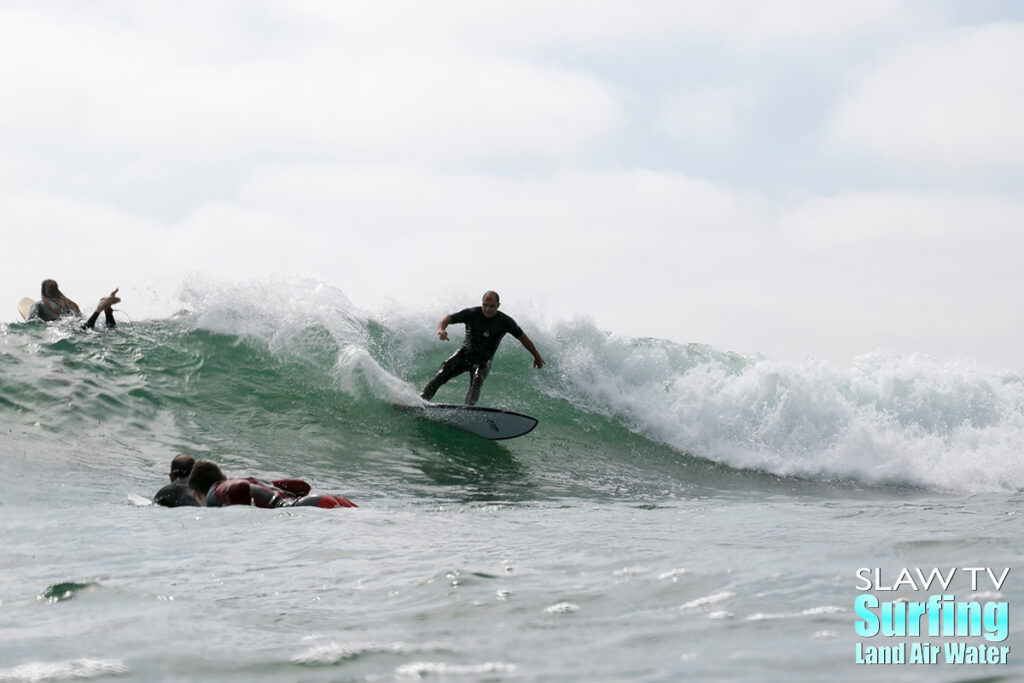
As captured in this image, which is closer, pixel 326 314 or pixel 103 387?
pixel 103 387

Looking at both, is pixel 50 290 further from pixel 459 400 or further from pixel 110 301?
pixel 459 400

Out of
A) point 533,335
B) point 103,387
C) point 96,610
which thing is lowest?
point 96,610

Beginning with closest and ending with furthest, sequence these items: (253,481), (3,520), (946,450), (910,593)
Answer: (910,593)
(3,520)
(253,481)
(946,450)

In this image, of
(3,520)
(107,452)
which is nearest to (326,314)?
(107,452)

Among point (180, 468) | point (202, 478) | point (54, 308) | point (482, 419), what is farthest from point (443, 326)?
point (54, 308)

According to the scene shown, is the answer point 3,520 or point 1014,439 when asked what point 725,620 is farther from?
point 1014,439

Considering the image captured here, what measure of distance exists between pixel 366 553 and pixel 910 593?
282cm

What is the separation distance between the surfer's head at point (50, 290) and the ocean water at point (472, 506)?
0.58 m

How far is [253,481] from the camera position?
7.32 m

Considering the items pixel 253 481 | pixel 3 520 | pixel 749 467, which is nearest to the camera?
pixel 3 520

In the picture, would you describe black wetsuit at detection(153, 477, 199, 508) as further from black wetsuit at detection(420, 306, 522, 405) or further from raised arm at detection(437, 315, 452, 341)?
black wetsuit at detection(420, 306, 522, 405)

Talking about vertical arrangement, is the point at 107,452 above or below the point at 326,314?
below

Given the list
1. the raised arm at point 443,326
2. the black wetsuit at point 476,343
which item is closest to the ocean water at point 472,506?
the black wetsuit at point 476,343

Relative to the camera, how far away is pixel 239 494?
23.1ft
